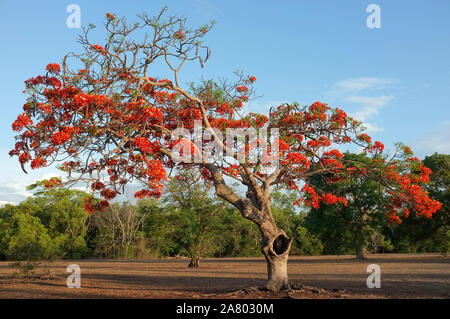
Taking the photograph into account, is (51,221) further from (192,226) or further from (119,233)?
(192,226)

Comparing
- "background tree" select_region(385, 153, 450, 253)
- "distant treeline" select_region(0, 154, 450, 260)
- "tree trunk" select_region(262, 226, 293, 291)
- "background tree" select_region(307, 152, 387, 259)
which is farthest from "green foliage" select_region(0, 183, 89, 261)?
"tree trunk" select_region(262, 226, 293, 291)

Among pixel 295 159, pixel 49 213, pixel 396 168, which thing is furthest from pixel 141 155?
pixel 49 213

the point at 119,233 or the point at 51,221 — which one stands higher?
the point at 51,221

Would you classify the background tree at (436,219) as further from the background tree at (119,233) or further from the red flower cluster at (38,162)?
the background tree at (119,233)

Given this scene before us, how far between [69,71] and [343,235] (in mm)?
24348

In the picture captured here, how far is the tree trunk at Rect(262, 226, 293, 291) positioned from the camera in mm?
10312

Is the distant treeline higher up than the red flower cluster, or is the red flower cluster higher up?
the red flower cluster

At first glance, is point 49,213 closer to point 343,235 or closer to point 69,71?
point 343,235

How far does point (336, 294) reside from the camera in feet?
33.3

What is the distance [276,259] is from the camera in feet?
34.0

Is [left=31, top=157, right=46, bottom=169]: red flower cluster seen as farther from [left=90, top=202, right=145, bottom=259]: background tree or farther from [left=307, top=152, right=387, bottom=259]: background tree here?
[left=90, top=202, right=145, bottom=259]: background tree

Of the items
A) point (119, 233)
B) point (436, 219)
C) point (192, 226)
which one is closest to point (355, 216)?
point (436, 219)

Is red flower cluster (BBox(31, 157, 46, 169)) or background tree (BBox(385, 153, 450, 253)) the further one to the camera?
background tree (BBox(385, 153, 450, 253))

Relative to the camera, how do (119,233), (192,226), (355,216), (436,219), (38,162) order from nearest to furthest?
(38,162), (192,226), (436,219), (355,216), (119,233)
